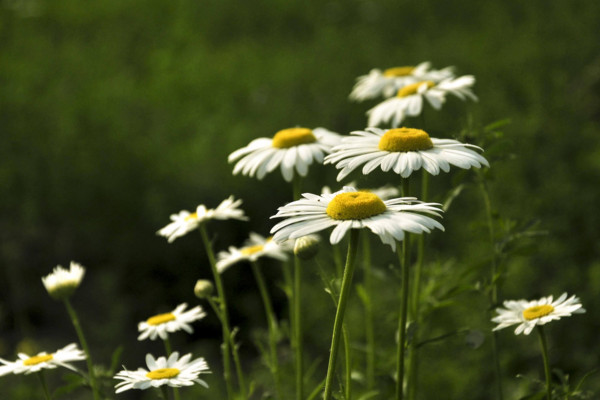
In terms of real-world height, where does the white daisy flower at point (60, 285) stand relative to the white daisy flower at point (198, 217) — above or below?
below

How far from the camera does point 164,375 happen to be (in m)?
1.60

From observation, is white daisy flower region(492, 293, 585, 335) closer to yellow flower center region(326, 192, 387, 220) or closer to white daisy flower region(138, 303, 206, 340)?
A: yellow flower center region(326, 192, 387, 220)

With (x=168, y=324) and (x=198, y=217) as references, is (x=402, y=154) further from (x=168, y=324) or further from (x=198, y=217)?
(x=168, y=324)

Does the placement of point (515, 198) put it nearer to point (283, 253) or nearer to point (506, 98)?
point (506, 98)

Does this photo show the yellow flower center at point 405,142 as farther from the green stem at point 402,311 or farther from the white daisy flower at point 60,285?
the white daisy flower at point 60,285

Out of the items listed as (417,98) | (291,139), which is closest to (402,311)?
(291,139)

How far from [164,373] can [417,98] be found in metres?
1.18

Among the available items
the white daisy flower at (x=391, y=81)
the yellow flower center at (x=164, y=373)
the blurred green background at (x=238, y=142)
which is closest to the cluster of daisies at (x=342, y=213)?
the yellow flower center at (x=164, y=373)

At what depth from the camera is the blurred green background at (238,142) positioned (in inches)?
144

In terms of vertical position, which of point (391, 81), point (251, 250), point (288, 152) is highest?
point (391, 81)

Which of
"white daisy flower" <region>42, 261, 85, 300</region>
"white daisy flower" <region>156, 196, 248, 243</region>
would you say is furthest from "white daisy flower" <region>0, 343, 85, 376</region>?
"white daisy flower" <region>156, 196, 248, 243</region>

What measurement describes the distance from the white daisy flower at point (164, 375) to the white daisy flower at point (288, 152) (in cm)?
57

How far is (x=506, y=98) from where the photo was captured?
503 centimetres

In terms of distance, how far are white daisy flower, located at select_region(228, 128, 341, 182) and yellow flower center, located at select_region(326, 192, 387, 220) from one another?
0.60 m
